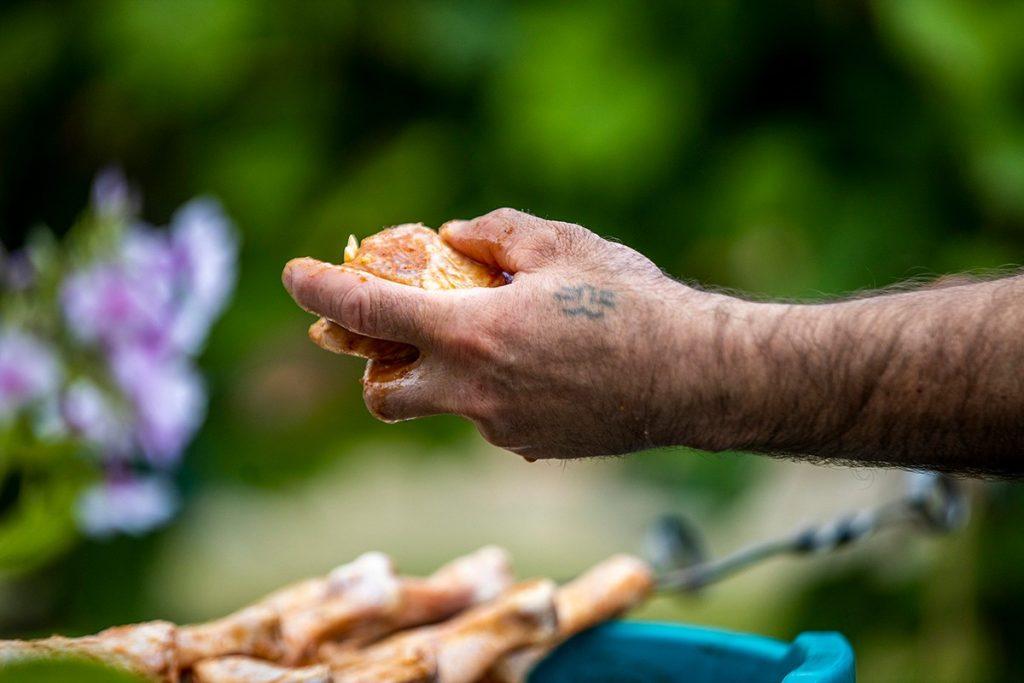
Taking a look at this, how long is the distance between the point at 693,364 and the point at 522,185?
104 centimetres

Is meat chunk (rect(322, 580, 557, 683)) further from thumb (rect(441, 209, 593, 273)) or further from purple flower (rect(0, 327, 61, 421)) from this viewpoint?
purple flower (rect(0, 327, 61, 421))

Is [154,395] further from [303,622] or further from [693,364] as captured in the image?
[693,364]

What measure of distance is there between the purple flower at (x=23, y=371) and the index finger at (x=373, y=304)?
1.31 feet

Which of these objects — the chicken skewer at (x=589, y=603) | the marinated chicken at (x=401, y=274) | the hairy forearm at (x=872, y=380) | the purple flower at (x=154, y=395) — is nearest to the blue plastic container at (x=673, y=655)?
the chicken skewer at (x=589, y=603)

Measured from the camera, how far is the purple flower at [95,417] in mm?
914

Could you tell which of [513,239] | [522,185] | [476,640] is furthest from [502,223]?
[522,185]

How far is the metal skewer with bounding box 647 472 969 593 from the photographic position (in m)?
0.81

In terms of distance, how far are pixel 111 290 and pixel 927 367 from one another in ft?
2.06

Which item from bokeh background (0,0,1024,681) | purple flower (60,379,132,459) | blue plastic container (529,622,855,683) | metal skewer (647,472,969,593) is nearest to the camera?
blue plastic container (529,622,855,683)

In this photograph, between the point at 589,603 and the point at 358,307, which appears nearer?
the point at 358,307

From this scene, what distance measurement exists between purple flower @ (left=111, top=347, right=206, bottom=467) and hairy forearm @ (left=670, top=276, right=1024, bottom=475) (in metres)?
0.51

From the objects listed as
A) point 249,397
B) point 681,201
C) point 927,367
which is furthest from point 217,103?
point 927,367

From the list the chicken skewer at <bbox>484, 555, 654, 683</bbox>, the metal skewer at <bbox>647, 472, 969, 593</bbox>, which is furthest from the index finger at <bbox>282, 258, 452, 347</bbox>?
the metal skewer at <bbox>647, 472, 969, 593</bbox>

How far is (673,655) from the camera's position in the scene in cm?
69
